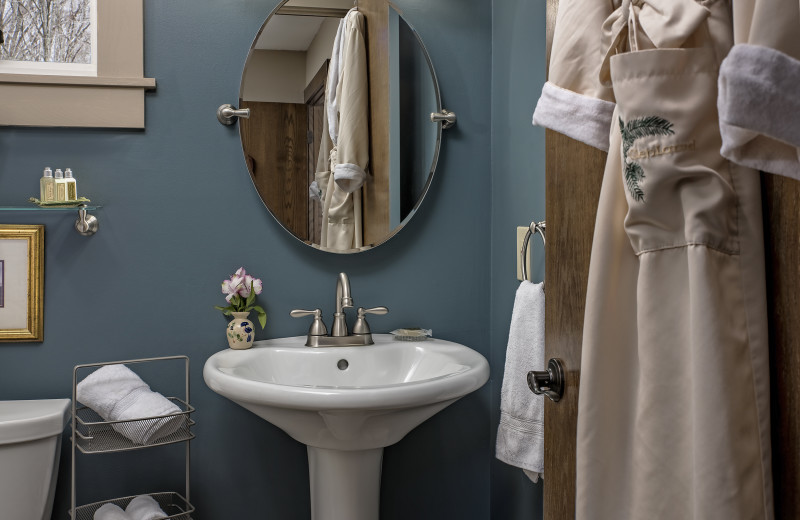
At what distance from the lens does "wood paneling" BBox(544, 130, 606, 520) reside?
0.80 meters

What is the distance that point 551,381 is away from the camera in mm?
888

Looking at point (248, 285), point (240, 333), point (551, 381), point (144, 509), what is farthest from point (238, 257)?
point (551, 381)

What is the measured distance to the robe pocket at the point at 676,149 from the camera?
21.8 inches

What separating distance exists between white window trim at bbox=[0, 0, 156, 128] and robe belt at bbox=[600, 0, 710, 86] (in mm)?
1327

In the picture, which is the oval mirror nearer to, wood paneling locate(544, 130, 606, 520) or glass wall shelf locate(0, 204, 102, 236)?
glass wall shelf locate(0, 204, 102, 236)

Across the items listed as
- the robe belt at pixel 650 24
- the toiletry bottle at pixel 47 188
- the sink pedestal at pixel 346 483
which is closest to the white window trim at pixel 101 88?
the toiletry bottle at pixel 47 188

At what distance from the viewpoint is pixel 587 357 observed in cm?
68

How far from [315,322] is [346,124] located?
1.75 feet

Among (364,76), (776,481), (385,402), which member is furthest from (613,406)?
(364,76)

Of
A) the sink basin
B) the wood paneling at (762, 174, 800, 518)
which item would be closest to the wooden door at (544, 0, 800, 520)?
the wood paneling at (762, 174, 800, 518)

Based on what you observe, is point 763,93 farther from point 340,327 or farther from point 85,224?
point 85,224

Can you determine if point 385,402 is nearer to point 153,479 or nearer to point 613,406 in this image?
point 613,406

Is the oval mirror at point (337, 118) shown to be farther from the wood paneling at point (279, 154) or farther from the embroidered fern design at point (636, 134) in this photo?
the embroidered fern design at point (636, 134)

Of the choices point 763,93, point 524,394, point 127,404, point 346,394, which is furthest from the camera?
point 127,404
